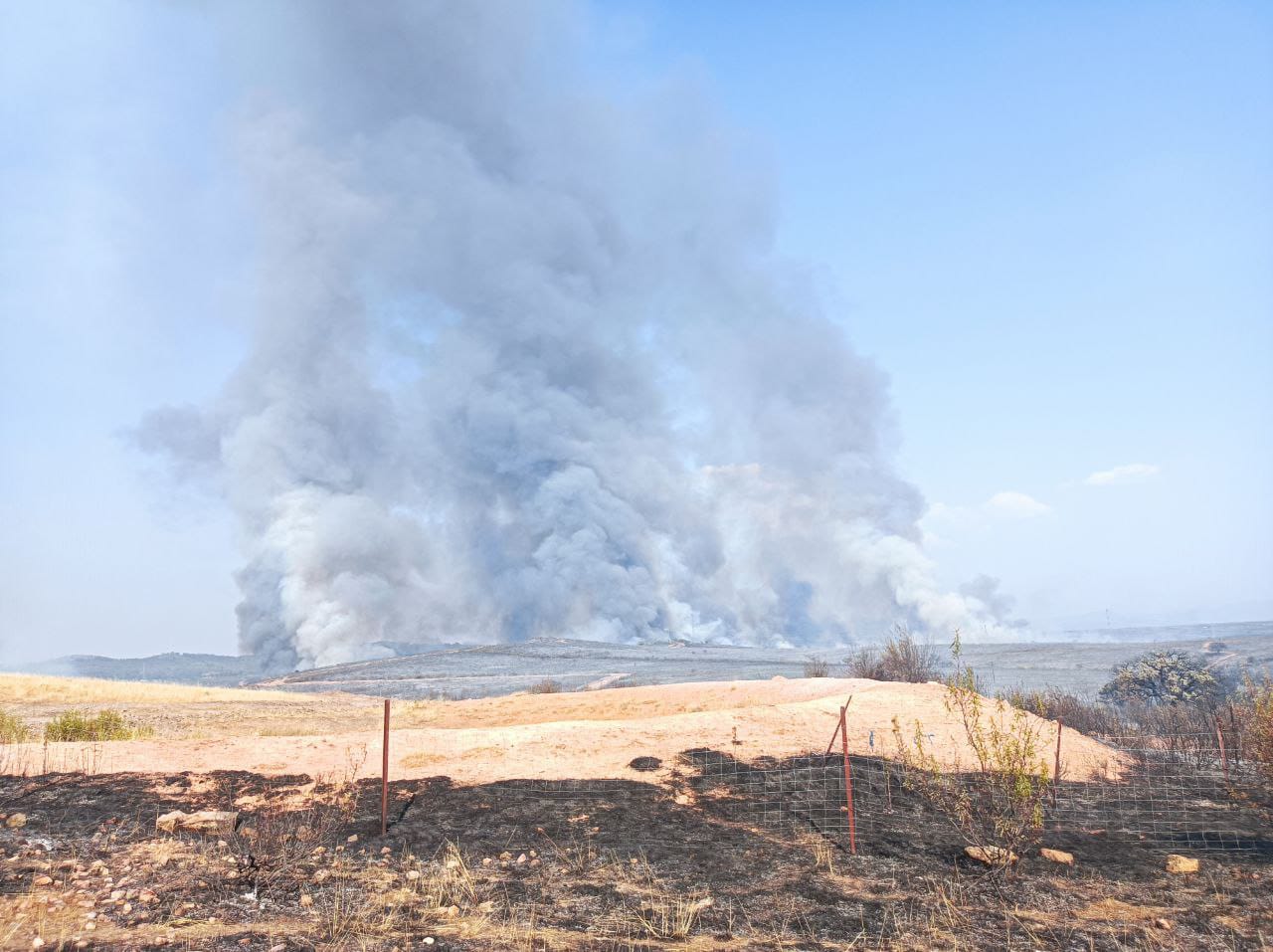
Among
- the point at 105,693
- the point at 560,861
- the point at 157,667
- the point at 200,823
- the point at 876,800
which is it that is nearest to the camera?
the point at 560,861

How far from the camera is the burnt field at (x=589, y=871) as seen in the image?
7.57m

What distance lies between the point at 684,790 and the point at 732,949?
709cm

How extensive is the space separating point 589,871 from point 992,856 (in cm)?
467

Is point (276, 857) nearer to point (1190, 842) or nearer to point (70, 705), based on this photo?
point (1190, 842)

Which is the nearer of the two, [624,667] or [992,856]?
[992,856]

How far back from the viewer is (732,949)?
23.4 feet

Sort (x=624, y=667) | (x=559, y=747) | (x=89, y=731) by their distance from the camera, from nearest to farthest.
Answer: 1. (x=559, y=747)
2. (x=89, y=731)
3. (x=624, y=667)

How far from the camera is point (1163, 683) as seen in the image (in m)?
38.4

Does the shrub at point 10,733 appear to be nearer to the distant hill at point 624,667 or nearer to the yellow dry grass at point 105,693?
the yellow dry grass at point 105,693

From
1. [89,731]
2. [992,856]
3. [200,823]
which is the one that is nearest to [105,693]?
[89,731]

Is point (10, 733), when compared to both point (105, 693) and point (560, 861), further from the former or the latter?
point (105, 693)

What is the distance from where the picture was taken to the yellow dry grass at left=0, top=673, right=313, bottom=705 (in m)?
37.7

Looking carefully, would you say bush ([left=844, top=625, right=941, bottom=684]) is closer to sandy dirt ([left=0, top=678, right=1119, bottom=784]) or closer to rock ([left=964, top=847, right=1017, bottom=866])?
sandy dirt ([left=0, top=678, right=1119, bottom=784])

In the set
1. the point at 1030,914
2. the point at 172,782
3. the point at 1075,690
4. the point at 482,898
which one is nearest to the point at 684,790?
the point at 482,898
